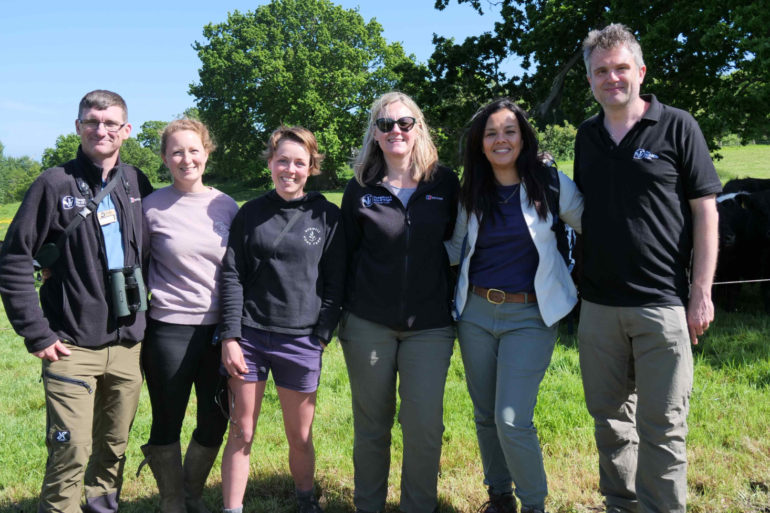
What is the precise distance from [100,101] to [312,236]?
1457 mm

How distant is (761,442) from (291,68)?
42222 mm

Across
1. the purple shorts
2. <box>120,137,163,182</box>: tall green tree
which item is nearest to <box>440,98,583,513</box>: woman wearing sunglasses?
the purple shorts

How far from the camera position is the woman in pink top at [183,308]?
366cm

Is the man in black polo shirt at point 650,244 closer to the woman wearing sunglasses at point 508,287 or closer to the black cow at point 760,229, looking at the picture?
the woman wearing sunglasses at point 508,287

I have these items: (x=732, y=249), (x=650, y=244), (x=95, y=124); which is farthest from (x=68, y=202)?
(x=732, y=249)

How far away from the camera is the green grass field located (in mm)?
4121

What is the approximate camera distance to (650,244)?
10.9ft

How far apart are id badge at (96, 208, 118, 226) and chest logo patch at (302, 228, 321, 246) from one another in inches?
43.2

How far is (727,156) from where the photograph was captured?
34.6 m

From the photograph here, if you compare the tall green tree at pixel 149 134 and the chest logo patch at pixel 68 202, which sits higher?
the tall green tree at pixel 149 134

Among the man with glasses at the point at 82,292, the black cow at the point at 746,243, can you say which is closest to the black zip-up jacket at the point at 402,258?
the man with glasses at the point at 82,292

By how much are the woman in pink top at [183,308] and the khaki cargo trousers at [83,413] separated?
16 centimetres

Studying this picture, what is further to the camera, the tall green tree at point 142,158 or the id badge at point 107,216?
the tall green tree at point 142,158

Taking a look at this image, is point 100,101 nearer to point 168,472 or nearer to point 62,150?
point 168,472
